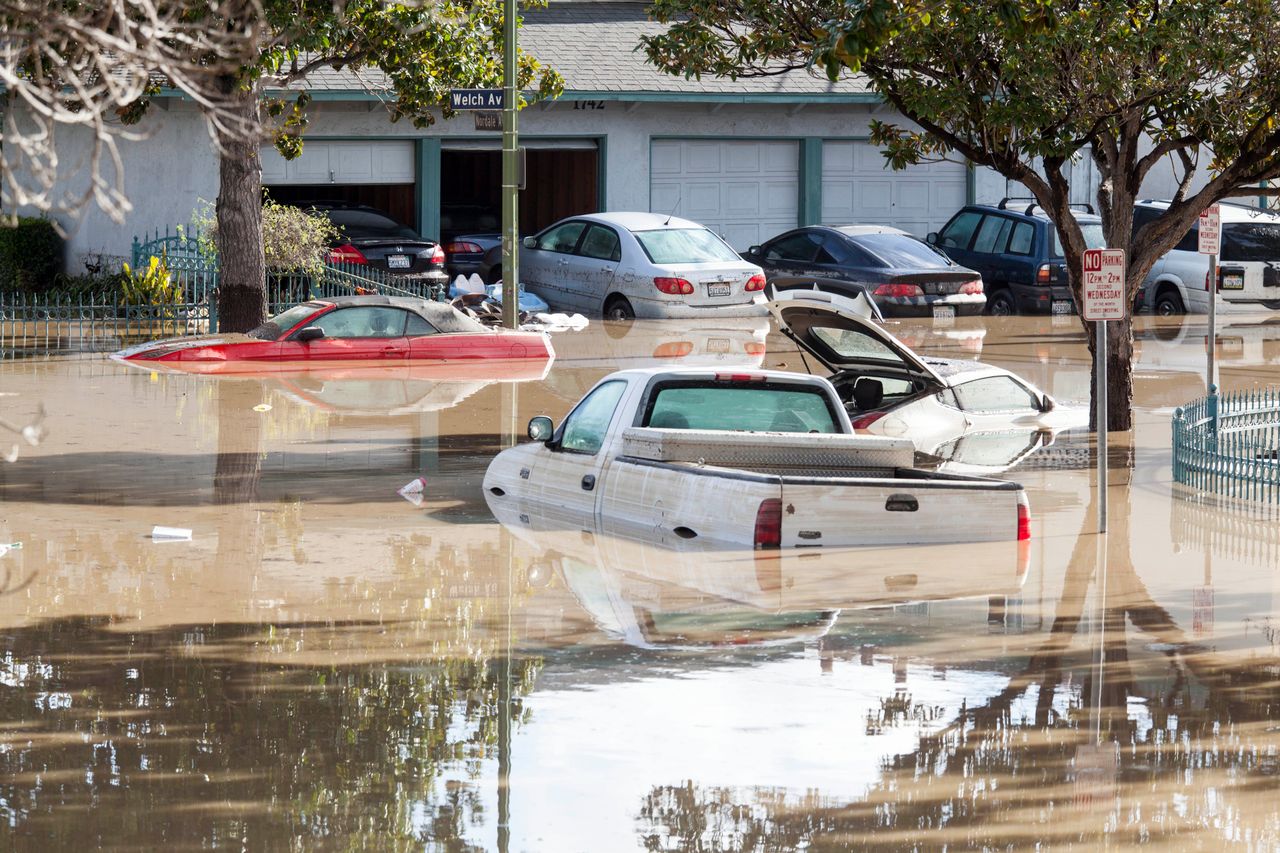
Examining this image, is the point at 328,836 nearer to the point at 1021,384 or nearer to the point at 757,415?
the point at 757,415

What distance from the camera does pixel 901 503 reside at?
10984 mm

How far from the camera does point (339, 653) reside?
906 cm

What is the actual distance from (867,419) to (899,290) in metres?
12.2

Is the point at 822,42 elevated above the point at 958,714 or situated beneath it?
elevated above

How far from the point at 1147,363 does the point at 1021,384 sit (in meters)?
6.62

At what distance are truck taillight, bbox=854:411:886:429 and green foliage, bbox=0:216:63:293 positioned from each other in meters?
17.5

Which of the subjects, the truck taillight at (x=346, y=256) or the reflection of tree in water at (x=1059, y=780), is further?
the truck taillight at (x=346, y=256)

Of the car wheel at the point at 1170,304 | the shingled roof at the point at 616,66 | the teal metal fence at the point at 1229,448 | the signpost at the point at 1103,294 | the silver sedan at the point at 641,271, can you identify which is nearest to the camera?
the signpost at the point at 1103,294

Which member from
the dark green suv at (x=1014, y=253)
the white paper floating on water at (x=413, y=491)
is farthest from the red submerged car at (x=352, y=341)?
the dark green suv at (x=1014, y=253)

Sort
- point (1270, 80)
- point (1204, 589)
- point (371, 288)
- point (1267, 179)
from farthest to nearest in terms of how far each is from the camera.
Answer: point (371, 288)
point (1267, 179)
point (1270, 80)
point (1204, 589)

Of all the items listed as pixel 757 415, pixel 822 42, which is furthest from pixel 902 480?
pixel 822 42

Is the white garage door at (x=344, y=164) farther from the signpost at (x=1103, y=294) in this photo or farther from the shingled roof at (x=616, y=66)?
the signpost at (x=1103, y=294)

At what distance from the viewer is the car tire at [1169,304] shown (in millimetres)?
29188

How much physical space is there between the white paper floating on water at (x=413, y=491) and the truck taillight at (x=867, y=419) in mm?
3740
